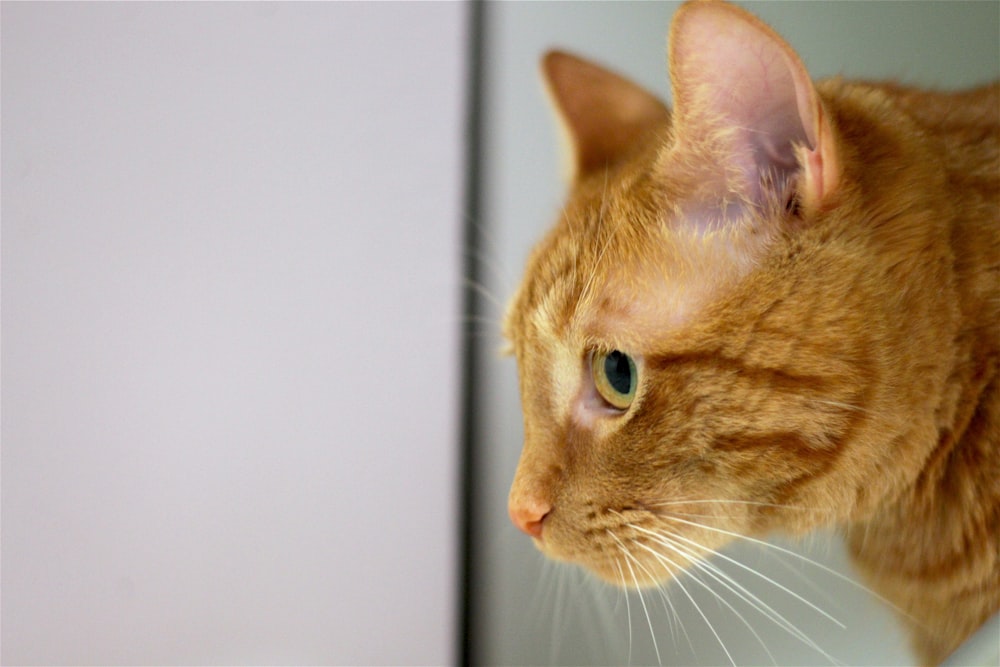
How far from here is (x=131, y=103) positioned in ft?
3.03

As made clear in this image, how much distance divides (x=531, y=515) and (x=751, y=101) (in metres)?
0.41

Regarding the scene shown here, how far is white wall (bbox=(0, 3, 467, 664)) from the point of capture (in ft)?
2.95

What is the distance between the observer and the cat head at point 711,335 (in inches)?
23.8

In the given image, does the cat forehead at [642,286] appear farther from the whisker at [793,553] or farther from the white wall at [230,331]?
the white wall at [230,331]

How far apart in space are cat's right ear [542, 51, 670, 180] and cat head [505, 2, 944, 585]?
182 mm

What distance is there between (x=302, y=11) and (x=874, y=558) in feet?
2.97

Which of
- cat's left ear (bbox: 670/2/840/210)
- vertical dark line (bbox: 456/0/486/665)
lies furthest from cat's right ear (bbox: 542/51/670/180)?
cat's left ear (bbox: 670/2/840/210)

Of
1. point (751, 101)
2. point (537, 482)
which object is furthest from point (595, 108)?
point (537, 482)

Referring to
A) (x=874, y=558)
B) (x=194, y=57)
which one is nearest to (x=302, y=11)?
(x=194, y=57)

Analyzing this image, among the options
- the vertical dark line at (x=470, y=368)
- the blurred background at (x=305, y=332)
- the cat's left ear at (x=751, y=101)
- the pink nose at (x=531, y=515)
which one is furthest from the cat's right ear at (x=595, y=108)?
the pink nose at (x=531, y=515)

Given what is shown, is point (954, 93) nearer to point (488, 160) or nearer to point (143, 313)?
point (488, 160)

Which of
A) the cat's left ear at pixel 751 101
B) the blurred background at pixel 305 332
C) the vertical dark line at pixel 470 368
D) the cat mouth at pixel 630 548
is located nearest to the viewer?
the cat's left ear at pixel 751 101

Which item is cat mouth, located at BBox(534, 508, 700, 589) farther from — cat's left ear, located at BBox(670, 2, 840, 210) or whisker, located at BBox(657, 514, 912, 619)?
cat's left ear, located at BBox(670, 2, 840, 210)

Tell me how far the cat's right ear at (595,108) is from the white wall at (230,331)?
0.20 m
